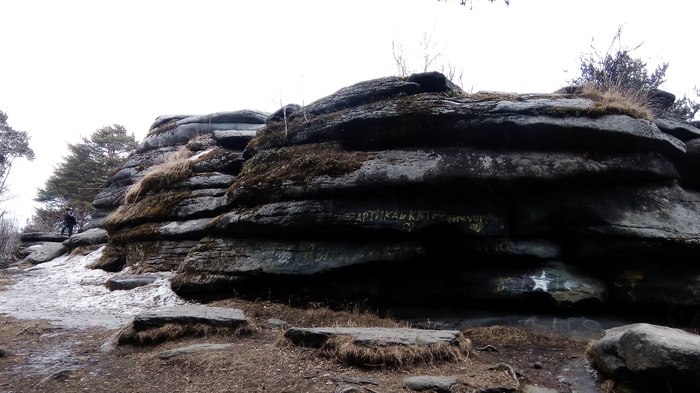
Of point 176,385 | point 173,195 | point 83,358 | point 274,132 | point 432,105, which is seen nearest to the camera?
point 176,385

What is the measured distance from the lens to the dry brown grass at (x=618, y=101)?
9555mm

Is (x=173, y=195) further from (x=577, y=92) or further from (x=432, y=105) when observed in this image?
(x=577, y=92)

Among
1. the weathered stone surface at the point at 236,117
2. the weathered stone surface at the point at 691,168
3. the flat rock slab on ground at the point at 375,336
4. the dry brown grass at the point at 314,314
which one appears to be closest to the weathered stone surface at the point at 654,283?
the weathered stone surface at the point at 691,168

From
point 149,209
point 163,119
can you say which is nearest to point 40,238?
point 163,119

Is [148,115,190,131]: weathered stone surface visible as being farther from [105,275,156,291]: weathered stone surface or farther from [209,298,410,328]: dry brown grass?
[209,298,410,328]: dry brown grass

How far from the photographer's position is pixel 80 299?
36.7 feet

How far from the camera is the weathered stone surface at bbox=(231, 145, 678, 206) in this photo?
9086 mm

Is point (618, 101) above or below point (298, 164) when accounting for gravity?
above

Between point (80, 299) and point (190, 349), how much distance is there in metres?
7.31

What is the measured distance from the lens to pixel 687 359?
4238mm

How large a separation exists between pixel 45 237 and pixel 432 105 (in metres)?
27.5

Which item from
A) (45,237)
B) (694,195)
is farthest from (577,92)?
(45,237)

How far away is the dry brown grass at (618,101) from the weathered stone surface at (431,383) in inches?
330

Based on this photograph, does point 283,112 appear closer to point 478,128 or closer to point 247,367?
point 478,128
